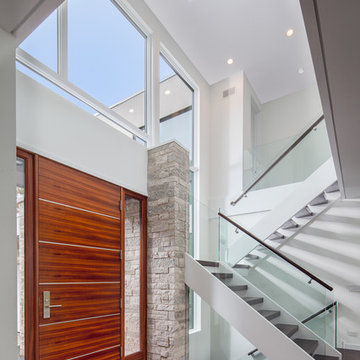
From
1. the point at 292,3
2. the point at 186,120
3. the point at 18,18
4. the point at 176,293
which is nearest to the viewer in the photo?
the point at 18,18

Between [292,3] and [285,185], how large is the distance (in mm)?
2860

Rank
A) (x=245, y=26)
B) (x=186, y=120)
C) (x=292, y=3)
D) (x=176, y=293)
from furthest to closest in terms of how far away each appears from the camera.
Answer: (x=186, y=120) < (x=245, y=26) < (x=292, y=3) < (x=176, y=293)

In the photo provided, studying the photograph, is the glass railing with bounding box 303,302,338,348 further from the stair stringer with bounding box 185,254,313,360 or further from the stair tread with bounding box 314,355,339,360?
the stair stringer with bounding box 185,254,313,360

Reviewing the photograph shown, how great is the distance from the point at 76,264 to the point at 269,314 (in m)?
2.31

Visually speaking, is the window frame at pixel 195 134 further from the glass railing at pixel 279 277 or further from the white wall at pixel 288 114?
the white wall at pixel 288 114

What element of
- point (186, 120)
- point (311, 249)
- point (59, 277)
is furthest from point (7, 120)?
point (311, 249)

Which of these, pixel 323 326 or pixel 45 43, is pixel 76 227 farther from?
pixel 323 326

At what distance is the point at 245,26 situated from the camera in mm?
5805

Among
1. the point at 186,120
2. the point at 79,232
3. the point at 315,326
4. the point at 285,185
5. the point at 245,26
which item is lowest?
the point at 315,326

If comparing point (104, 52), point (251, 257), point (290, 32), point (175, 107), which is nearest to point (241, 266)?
point (251, 257)

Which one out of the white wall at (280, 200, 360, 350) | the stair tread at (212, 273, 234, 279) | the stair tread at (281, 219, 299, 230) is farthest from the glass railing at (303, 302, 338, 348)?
the white wall at (280, 200, 360, 350)

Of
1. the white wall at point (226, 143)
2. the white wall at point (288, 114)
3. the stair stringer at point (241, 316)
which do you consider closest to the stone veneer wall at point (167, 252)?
the stair stringer at point (241, 316)

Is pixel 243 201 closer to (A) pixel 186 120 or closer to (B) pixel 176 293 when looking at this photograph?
(A) pixel 186 120

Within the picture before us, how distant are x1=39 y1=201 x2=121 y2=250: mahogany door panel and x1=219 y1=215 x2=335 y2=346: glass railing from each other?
61.0 inches
